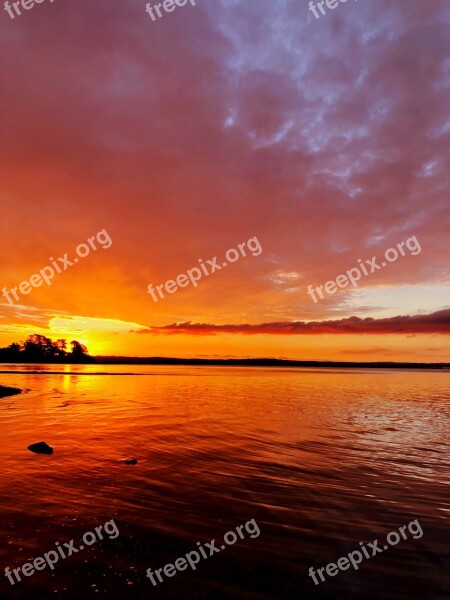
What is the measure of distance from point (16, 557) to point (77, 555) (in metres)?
1.10

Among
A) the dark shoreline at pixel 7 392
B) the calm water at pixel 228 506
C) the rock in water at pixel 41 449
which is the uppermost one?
the dark shoreline at pixel 7 392

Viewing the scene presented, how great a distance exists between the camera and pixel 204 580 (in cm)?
657

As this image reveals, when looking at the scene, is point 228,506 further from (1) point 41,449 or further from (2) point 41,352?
(2) point 41,352

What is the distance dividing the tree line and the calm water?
173 m

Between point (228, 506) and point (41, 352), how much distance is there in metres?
192

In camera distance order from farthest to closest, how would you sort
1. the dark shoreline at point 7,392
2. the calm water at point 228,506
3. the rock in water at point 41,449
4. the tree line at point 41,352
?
1. the tree line at point 41,352
2. the dark shoreline at point 7,392
3. the rock in water at point 41,449
4. the calm water at point 228,506

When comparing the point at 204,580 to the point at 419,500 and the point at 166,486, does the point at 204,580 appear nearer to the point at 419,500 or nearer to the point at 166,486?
the point at 166,486

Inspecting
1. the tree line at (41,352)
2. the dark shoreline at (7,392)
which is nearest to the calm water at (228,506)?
the dark shoreline at (7,392)

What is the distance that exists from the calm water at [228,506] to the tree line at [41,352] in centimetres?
17313

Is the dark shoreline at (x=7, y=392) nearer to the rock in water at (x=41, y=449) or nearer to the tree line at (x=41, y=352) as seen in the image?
the rock in water at (x=41, y=449)

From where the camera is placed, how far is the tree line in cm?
17212

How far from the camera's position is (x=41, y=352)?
180m

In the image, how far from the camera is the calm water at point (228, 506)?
6.53m

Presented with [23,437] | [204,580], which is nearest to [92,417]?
[23,437]
